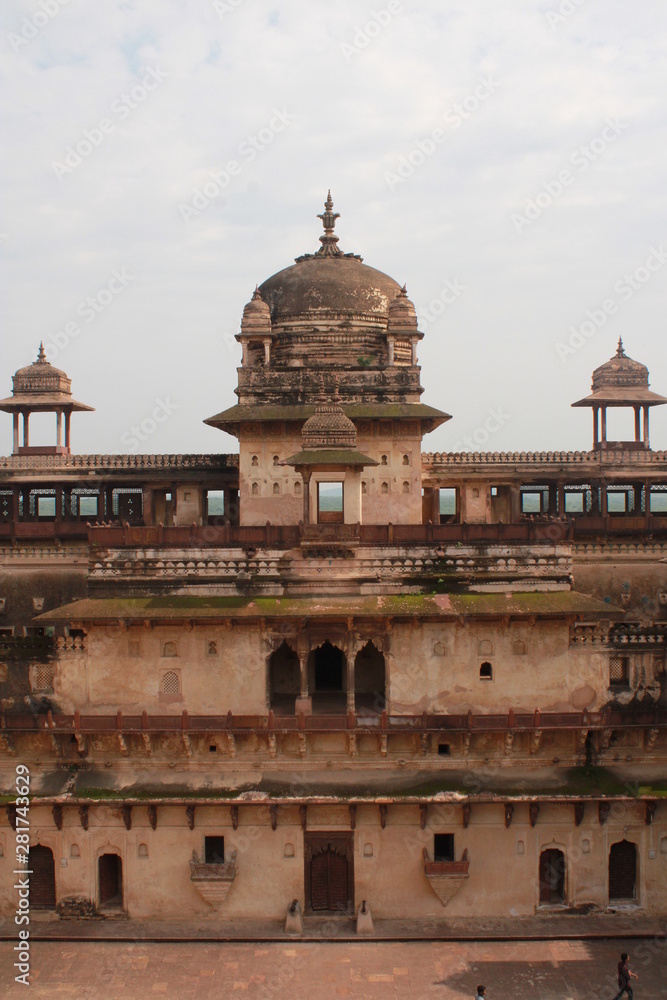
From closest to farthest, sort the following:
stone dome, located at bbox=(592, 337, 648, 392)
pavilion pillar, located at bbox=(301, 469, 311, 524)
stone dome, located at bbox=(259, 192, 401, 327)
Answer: pavilion pillar, located at bbox=(301, 469, 311, 524), stone dome, located at bbox=(259, 192, 401, 327), stone dome, located at bbox=(592, 337, 648, 392)

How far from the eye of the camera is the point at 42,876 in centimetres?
2478

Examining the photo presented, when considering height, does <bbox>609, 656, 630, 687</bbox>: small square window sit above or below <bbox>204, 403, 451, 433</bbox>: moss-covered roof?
below

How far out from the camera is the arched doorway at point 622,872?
2486cm

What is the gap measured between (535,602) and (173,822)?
428 inches

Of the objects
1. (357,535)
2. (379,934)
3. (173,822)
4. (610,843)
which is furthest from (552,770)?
(173,822)

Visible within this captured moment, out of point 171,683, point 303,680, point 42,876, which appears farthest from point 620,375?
point 42,876

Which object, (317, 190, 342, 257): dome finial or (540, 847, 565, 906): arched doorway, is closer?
(540, 847, 565, 906): arched doorway

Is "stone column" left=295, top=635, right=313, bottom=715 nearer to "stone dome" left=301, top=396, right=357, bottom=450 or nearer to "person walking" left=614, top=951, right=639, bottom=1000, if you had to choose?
"stone dome" left=301, top=396, right=357, bottom=450

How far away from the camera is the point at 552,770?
25234 millimetres

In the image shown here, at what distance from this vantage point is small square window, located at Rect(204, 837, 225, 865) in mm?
24797

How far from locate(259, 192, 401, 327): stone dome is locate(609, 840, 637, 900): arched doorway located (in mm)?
17232

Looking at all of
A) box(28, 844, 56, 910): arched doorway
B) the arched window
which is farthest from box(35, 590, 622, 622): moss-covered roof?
box(28, 844, 56, 910): arched doorway

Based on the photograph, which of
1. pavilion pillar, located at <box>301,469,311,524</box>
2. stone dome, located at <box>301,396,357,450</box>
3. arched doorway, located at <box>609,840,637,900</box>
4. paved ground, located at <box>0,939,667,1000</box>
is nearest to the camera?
paved ground, located at <box>0,939,667,1000</box>

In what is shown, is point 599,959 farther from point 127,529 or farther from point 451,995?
point 127,529
